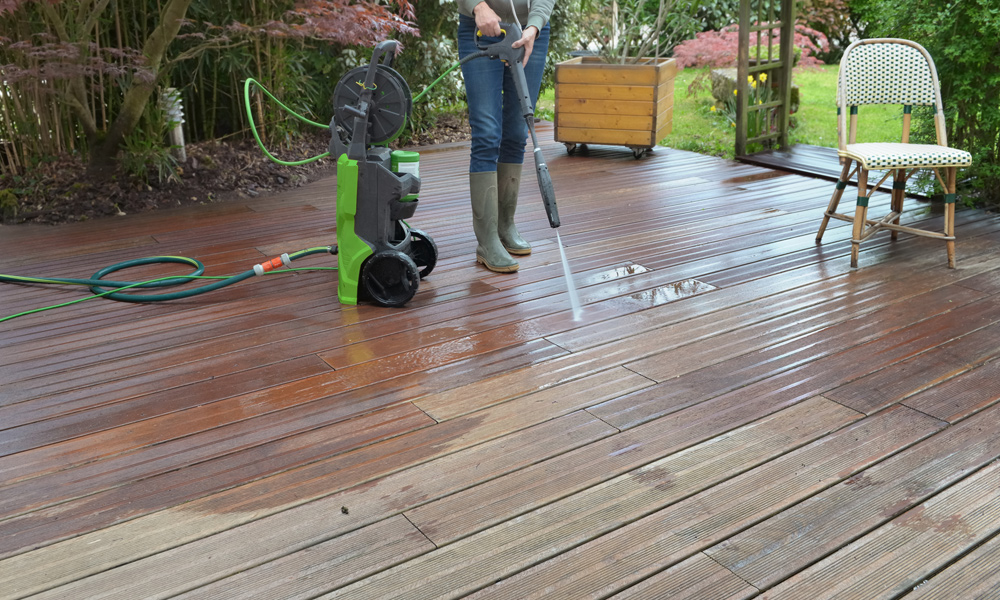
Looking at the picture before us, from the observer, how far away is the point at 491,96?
2734mm

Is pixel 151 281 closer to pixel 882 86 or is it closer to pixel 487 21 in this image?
pixel 487 21

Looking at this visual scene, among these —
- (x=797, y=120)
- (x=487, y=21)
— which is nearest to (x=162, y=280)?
(x=487, y=21)


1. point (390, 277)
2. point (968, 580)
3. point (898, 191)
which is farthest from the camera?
point (898, 191)

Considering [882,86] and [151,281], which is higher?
[882,86]

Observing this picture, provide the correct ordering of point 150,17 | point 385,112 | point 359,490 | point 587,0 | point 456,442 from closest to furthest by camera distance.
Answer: point 359,490 < point 456,442 < point 385,112 < point 150,17 < point 587,0

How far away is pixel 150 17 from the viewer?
4238 millimetres

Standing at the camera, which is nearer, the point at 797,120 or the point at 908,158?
the point at 908,158

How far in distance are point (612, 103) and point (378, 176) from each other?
283 cm

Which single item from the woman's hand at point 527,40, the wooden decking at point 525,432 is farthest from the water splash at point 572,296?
the woman's hand at point 527,40

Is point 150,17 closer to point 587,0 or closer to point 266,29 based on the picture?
point 266,29

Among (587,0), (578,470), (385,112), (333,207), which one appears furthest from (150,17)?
(578,470)

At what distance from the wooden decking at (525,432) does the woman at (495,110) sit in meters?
0.20

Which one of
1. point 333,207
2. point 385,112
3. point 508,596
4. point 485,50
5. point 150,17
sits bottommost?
point 508,596

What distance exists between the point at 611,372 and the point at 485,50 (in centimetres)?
113
